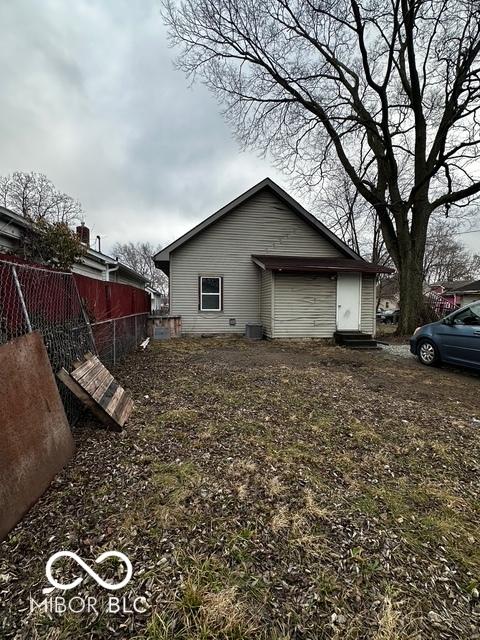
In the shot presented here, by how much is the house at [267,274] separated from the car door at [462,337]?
4747mm

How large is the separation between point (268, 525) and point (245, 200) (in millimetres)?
11951

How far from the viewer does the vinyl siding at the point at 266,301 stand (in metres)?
11.3

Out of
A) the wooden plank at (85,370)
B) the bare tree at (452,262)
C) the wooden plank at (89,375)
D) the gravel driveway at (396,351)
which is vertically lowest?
the gravel driveway at (396,351)

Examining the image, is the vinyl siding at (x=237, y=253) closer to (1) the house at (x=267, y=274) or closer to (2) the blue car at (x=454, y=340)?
(1) the house at (x=267, y=274)

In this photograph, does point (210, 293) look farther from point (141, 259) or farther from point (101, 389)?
point (141, 259)

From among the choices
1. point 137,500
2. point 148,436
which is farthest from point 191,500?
point 148,436

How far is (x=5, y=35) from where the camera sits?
7039mm

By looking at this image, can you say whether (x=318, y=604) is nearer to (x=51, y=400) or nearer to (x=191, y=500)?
(x=191, y=500)

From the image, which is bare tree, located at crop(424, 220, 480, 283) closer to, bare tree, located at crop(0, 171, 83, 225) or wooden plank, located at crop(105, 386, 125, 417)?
bare tree, located at crop(0, 171, 83, 225)

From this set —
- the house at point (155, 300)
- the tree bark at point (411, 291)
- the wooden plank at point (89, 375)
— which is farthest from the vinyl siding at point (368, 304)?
the house at point (155, 300)

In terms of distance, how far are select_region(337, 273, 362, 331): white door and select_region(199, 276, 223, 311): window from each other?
4.77 m

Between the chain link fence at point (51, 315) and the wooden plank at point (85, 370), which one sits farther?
the wooden plank at point (85, 370)

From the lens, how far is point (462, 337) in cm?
635

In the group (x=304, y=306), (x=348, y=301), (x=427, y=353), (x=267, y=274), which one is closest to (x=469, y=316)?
(x=427, y=353)
